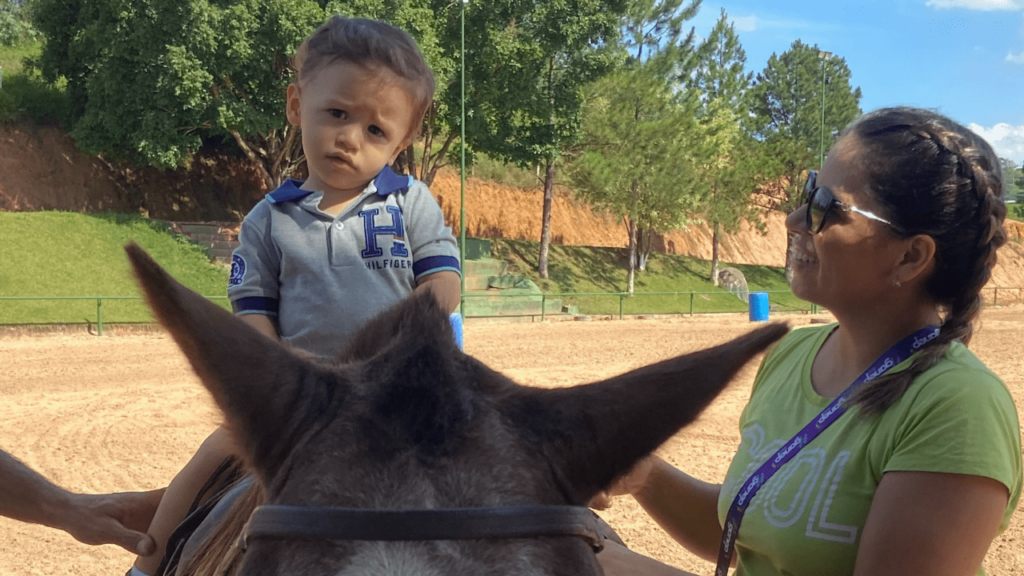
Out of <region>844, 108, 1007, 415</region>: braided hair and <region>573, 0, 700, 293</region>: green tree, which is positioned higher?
<region>573, 0, 700, 293</region>: green tree

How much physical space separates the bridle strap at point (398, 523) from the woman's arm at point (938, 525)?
1010mm

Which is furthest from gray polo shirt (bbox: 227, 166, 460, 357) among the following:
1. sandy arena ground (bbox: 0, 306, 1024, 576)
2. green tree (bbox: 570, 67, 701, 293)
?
green tree (bbox: 570, 67, 701, 293)

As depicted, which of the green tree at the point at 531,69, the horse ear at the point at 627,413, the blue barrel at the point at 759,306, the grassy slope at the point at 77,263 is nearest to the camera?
the horse ear at the point at 627,413

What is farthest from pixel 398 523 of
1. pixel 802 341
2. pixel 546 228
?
pixel 546 228

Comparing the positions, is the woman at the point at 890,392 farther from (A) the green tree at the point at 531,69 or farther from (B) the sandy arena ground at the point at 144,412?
(A) the green tree at the point at 531,69

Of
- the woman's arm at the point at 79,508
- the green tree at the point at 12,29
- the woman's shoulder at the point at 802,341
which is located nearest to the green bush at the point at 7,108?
the green tree at the point at 12,29

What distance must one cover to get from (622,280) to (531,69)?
1264 centimetres

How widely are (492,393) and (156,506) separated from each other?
162 centimetres

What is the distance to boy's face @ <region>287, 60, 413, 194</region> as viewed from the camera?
235 centimetres

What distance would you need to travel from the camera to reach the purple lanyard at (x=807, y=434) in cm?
214

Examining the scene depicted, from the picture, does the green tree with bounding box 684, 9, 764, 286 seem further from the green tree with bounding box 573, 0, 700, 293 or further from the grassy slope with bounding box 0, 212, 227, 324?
the grassy slope with bounding box 0, 212, 227, 324

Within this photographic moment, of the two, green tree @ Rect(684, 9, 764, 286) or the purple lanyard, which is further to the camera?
green tree @ Rect(684, 9, 764, 286)

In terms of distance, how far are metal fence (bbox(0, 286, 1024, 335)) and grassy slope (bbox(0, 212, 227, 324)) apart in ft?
0.16

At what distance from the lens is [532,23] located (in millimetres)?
33219
